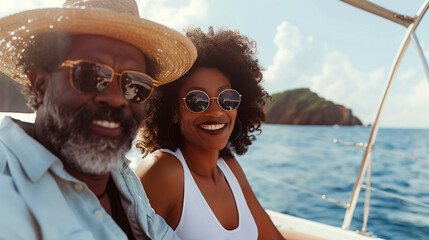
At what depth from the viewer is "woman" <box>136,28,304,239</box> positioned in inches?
68.2

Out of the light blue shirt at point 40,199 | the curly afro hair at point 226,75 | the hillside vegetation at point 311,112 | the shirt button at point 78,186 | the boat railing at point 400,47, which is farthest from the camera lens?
the hillside vegetation at point 311,112

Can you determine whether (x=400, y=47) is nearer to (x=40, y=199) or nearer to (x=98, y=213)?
(x=98, y=213)

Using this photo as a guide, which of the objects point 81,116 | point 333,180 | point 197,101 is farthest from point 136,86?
point 333,180

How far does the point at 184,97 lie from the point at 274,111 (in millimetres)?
42483

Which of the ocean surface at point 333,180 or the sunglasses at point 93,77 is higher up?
the ocean surface at point 333,180

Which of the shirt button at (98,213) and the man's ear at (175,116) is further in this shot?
the man's ear at (175,116)

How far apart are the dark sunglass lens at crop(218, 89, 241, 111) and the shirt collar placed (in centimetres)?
99

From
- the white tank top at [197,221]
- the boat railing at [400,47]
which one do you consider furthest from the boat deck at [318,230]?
the white tank top at [197,221]

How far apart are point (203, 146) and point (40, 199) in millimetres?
1054

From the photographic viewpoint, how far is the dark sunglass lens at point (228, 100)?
187cm

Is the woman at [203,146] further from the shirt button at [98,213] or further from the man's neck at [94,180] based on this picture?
the shirt button at [98,213]

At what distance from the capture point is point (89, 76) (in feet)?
3.66

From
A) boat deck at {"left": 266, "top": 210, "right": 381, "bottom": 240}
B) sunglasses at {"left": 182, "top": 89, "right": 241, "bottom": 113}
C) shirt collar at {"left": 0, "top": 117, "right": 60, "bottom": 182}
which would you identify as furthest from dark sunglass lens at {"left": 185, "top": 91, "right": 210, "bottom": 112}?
boat deck at {"left": 266, "top": 210, "right": 381, "bottom": 240}

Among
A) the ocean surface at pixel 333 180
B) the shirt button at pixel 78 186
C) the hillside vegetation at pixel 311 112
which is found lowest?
the shirt button at pixel 78 186
